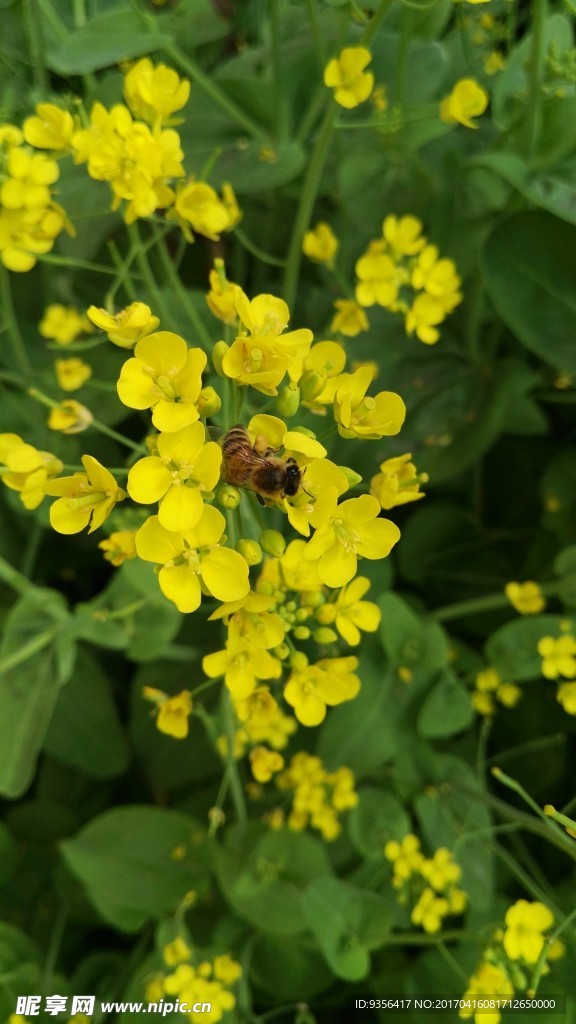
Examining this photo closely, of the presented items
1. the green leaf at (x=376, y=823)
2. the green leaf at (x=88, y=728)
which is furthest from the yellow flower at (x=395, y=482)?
the green leaf at (x=88, y=728)

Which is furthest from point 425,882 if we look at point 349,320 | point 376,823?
point 349,320

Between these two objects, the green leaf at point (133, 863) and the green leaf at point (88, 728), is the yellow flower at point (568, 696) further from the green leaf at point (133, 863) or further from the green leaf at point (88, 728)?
the green leaf at point (88, 728)

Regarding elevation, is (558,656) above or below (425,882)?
above

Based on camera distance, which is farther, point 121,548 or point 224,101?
point 224,101

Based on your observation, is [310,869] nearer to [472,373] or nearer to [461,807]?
[461,807]

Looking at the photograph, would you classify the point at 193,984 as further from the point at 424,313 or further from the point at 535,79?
the point at 535,79

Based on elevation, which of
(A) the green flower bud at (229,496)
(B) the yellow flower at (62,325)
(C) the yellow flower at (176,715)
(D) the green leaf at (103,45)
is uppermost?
(D) the green leaf at (103,45)

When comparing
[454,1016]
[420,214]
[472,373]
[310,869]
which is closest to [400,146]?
[420,214]
